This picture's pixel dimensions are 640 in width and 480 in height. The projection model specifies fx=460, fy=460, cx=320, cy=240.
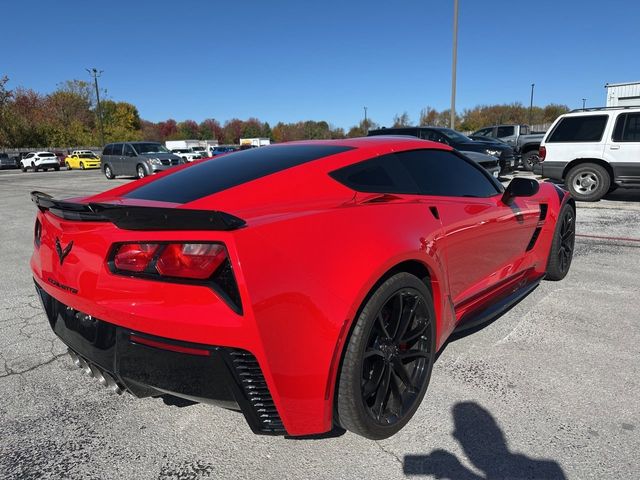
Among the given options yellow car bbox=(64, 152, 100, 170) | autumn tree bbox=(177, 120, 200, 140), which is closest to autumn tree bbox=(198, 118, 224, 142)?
autumn tree bbox=(177, 120, 200, 140)

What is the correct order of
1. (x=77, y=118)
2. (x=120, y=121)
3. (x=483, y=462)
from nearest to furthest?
(x=483, y=462) < (x=77, y=118) < (x=120, y=121)

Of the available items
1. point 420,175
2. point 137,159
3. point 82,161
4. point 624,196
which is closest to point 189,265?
point 420,175

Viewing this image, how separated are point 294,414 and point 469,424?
99cm

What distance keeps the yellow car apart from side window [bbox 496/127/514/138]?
3170cm

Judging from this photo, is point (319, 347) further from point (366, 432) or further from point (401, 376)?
point (401, 376)

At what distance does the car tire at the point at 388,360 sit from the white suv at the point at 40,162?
41.2m

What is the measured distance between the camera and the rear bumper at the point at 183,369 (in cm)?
166

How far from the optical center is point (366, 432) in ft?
6.60

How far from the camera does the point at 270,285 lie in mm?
1664

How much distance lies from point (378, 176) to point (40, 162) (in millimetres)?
41135

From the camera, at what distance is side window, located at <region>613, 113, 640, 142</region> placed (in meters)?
8.73

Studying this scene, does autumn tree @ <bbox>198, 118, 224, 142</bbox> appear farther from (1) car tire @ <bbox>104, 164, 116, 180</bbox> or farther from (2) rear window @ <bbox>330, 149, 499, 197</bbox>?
(2) rear window @ <bbox>330, 149, 499, 197</bbox>

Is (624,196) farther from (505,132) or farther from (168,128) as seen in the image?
(168,128)

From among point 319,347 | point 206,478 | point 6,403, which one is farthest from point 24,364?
point 319,347
